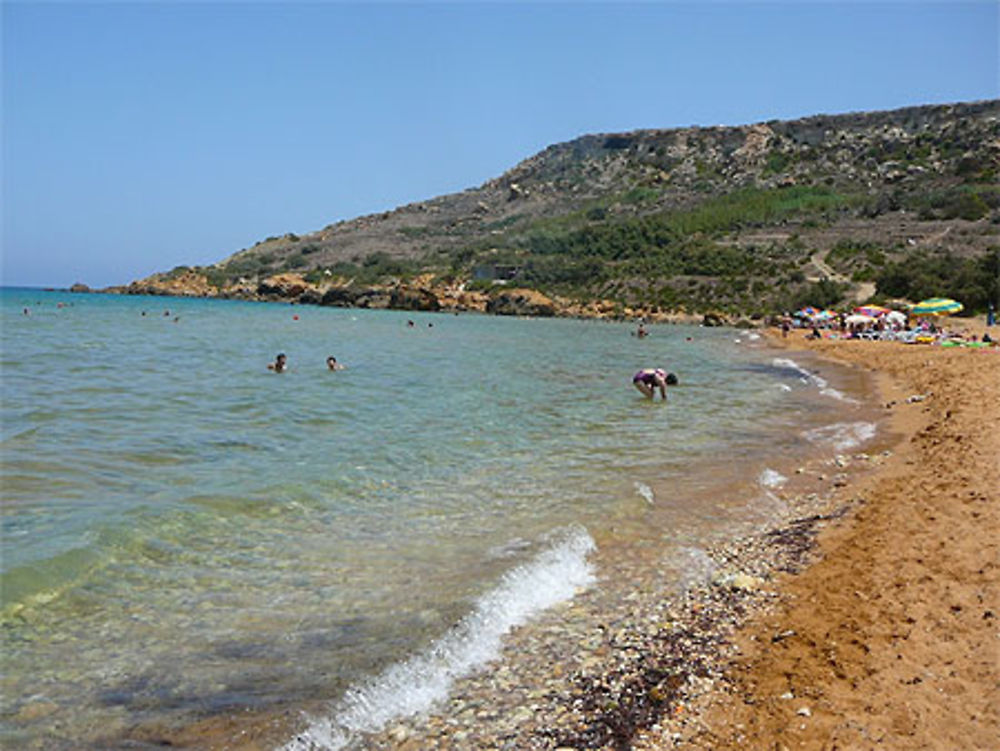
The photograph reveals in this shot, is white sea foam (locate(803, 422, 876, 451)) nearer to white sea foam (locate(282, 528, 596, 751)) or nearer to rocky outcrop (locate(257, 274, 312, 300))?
white sea foam (locate(282, 528, 596, 751))

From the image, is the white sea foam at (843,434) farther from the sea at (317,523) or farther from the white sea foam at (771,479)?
the white sea foam at (771,479)

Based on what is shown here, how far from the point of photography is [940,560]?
611cm

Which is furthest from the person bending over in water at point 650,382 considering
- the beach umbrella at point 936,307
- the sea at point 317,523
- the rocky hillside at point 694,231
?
the rocky hillside at point 694,231

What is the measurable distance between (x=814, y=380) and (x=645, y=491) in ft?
58.6

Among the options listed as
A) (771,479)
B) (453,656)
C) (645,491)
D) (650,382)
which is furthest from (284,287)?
(453,656)

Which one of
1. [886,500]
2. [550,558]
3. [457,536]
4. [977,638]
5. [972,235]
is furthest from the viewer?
[972,235]

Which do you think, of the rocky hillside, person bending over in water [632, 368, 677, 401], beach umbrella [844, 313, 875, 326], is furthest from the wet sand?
the rocky hillside

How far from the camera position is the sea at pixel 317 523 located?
4.53 m

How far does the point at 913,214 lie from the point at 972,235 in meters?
15.5

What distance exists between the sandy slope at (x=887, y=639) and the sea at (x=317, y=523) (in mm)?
1309

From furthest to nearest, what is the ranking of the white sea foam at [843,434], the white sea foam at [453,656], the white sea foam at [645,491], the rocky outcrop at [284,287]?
the rocky outcrop at [284,287]
the white sea foam at [843,434]
the white sea foam at [645,491]
the white sea foam at [453,656]

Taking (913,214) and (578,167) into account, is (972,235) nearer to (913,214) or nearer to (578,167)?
(913,214)

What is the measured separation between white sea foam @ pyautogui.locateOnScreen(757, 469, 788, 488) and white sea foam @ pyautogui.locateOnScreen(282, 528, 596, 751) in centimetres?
420

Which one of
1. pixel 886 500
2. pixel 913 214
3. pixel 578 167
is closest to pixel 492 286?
pixel 913 214
